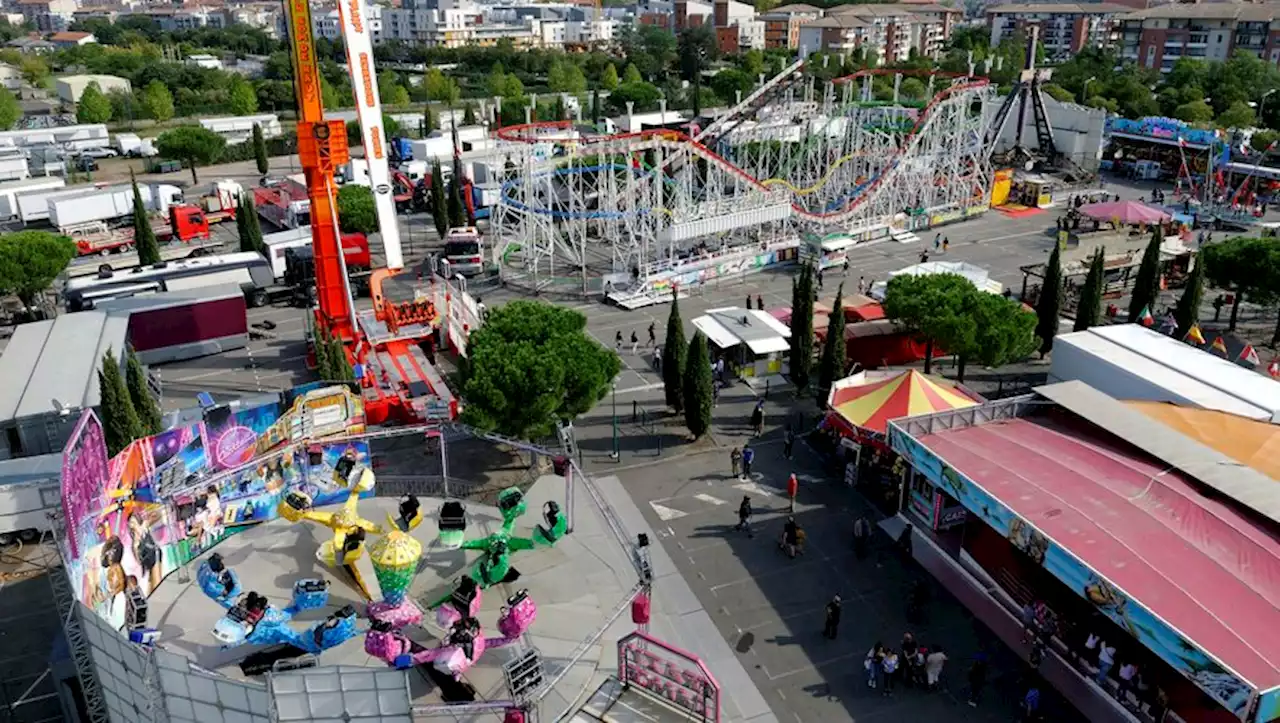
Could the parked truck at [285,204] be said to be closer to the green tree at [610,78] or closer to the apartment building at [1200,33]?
the green tree at [610,78]

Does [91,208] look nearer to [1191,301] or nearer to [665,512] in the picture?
[665,512]

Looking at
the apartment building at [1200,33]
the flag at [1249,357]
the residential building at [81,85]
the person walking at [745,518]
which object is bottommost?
the person walking at [745,518]

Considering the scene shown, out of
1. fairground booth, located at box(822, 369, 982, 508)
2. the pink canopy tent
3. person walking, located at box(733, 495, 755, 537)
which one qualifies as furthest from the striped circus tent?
the pink canopy tent

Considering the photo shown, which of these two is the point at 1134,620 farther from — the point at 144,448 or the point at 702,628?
the point at 144,448

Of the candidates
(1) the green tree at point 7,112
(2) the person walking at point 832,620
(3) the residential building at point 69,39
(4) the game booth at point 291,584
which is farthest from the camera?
(3) the residential building at point 69,39

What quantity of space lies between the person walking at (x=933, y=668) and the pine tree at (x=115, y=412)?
22.7 m

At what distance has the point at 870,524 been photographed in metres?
25.9

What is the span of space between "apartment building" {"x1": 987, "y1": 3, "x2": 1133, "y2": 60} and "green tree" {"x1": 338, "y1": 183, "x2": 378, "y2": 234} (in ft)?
395

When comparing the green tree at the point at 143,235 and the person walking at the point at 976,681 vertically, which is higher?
the green tree at the point at 143,235

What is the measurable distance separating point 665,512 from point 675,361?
21.5ft

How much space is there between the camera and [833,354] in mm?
32219

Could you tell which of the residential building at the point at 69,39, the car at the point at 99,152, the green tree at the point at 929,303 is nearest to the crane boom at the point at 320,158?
the green tree at the point at 929,303

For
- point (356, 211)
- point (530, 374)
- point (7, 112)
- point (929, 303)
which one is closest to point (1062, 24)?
point (356, 211)

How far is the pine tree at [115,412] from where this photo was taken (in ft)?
87.3
